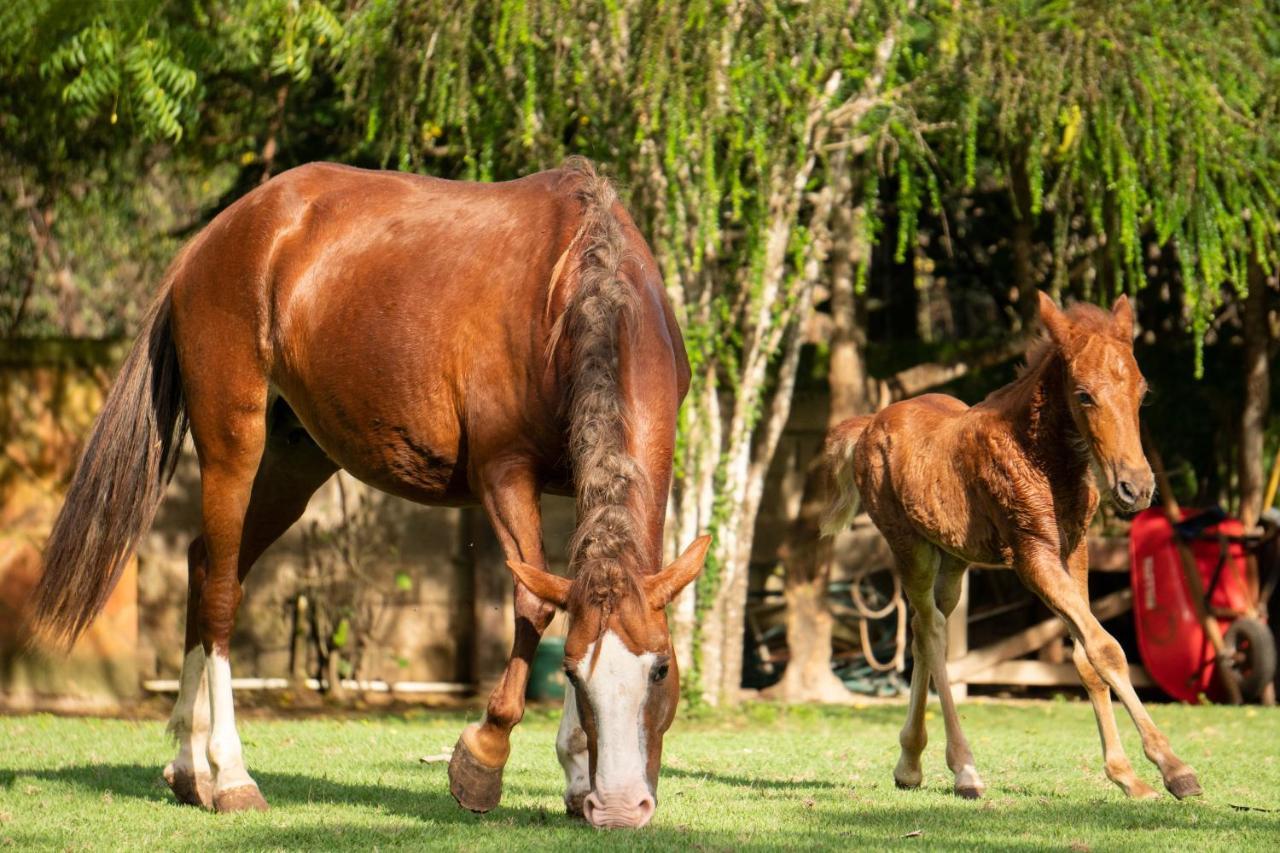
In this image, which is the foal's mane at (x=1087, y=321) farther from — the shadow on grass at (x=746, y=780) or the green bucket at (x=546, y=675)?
the green bucket at (x=546, y=675)

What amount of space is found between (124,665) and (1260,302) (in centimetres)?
840

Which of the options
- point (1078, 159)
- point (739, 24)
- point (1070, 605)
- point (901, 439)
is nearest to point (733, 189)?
point (739, 24)

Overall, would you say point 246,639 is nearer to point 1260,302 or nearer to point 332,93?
point 332,93

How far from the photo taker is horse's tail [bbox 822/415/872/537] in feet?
21.1

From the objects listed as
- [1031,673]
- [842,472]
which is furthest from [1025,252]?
[842,472]

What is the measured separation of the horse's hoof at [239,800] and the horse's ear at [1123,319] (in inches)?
130

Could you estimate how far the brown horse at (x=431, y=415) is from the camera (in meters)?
4.30

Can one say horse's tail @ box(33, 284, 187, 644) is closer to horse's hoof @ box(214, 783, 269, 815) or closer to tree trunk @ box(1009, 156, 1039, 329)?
horse's hoof @ box(214, 783, 269, 815)

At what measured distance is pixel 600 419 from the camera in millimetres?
4539

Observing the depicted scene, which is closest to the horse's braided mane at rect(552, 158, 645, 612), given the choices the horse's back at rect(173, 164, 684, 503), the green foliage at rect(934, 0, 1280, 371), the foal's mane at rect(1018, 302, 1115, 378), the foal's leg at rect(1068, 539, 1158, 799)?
the horse's back at rect(173, 164, 684, 503)

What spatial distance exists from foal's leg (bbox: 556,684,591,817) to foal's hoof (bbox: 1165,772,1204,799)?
6.25 feet

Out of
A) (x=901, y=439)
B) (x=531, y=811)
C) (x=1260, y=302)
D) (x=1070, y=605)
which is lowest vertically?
(x=531, y=811)

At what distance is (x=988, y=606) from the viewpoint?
42.0ft

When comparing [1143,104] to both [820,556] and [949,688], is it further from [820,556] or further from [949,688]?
[949,688]
